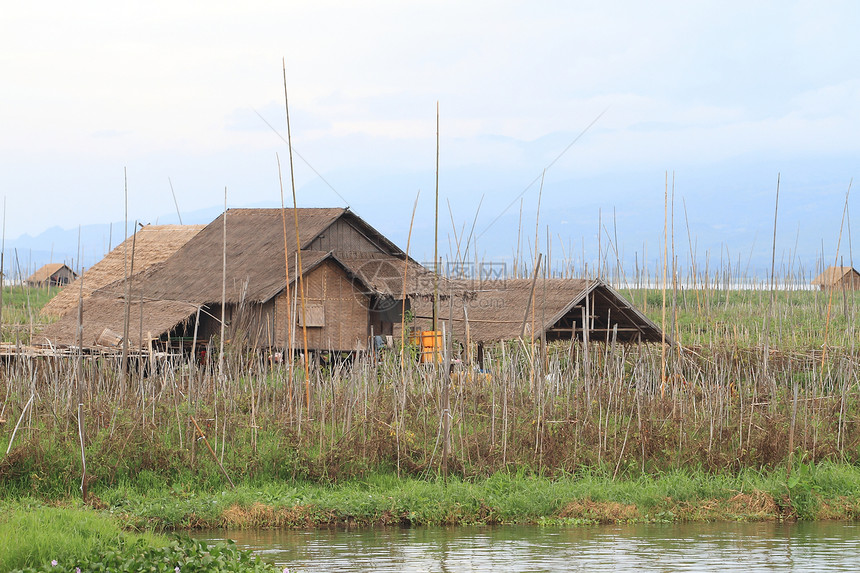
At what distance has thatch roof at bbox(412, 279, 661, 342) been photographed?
13.4 metres

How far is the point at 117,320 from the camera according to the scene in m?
14.6

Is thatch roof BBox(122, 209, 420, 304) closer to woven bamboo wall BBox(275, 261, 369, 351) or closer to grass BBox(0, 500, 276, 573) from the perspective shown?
woven bamboo wall BBox(275, 261, 369, 351)

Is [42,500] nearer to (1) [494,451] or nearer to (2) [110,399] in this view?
(2) [110,399]

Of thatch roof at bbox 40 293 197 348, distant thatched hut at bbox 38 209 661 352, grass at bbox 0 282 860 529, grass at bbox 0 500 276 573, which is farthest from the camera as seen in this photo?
distant thatched hut at bbox 38 209 661 352

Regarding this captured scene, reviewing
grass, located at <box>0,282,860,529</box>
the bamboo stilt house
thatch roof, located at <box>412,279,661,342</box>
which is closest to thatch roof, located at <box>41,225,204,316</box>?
the bamboo stilt house

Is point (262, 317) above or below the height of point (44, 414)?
above

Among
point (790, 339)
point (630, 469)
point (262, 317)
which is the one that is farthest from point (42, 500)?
point (790, 339)

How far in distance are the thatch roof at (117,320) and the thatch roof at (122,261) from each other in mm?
3504

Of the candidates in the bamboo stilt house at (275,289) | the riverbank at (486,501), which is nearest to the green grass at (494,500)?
the riverbank at (486,501)

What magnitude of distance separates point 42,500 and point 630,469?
5060 mm

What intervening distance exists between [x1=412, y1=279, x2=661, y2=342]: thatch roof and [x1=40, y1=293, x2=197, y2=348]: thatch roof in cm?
366

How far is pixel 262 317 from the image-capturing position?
14.2 metres

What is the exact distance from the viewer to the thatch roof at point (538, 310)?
13359 mm

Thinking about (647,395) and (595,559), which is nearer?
(595,559)
